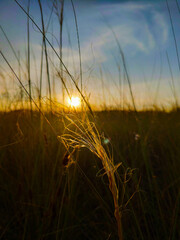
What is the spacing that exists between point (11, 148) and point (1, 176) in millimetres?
182

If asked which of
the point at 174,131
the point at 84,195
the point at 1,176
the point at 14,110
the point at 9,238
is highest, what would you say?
the point at 14,110

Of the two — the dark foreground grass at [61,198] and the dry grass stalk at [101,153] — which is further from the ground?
the dry grass stalk at [101,153]

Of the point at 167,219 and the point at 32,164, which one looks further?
the point at 32,164

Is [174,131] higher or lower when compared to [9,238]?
higher

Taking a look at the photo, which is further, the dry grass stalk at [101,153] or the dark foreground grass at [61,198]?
the dark foreground grass at [61,198]

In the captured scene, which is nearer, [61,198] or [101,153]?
[101,153]

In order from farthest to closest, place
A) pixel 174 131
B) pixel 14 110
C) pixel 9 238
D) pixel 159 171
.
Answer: pixel 174 131 < pixel 159 171 < pixel 14 110 < pixel 9 238

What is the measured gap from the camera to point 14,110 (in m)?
1.45

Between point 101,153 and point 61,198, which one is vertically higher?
point 101,153

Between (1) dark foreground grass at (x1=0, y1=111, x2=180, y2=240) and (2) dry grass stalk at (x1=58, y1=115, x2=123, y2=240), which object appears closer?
(2) dry grass stalk at (x1=58, y1=115, x2=123, y2=240)

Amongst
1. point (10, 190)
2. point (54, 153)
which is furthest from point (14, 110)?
point (10, 190)

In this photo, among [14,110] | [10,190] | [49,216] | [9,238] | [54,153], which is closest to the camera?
[49,216]

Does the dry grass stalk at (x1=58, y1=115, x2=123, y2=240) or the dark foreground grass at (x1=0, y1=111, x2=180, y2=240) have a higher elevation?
the dry grass stalk at (x1=58, y1=115, x2=123, y2=240)

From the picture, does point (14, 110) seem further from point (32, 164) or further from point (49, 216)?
point (49, 216)
